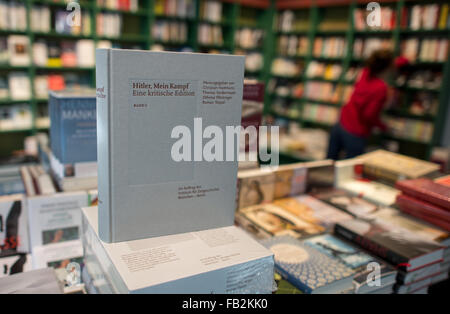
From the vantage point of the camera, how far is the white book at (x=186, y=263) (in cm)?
73

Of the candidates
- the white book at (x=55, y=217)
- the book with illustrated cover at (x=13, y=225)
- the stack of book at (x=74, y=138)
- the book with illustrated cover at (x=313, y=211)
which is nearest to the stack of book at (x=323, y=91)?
the book with illustrated cover at (x=313, y=211)

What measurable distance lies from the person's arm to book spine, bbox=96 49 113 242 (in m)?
2.85

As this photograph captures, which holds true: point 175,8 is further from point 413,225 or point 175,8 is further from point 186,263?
point 186,263

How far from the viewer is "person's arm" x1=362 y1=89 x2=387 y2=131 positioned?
3105 millimetres

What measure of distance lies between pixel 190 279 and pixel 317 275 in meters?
0.48

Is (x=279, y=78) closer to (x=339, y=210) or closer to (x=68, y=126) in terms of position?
(x=339, y=210)

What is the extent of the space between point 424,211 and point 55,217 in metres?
1.42

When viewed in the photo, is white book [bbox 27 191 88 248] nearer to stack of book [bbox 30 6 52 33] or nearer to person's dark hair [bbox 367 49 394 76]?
person's dark hair [bbox 367 49 394 76]

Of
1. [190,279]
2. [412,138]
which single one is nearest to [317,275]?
[190,279]

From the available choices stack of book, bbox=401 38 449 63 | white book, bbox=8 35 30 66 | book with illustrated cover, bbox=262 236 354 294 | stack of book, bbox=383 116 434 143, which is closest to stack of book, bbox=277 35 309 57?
stack of book, bbox=401 38 449 63

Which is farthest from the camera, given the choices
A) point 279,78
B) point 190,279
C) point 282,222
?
point 279,78

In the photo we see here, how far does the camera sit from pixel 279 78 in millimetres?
5559

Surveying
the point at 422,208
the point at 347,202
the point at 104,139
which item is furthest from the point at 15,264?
the point at 422,208

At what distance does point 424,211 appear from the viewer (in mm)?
1422
